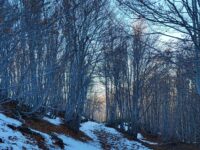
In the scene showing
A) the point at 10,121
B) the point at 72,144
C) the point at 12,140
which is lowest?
the point at 72,144

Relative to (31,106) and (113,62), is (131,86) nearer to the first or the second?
(113,62)

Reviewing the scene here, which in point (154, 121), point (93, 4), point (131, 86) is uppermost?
point (93, 4)

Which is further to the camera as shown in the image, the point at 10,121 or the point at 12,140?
the point at 10,121

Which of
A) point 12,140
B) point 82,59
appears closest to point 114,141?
point 82,59

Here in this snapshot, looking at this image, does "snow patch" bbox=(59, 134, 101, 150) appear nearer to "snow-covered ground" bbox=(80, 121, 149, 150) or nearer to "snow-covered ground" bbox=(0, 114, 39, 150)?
"snow-covered ground" bbox=(80, 121, 149, 150)

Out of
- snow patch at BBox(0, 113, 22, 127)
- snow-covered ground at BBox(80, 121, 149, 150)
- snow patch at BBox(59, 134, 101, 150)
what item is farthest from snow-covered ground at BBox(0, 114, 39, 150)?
snow-covered ground at BBox(80, 121, 149, 150)

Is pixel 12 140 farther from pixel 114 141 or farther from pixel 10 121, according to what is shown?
pixel 114 141

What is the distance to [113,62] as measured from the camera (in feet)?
104

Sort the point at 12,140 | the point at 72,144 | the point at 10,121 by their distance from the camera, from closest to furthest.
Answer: the point at 12,140 → the point at 10,121 → the point at 72,144

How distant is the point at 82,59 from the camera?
825 inches

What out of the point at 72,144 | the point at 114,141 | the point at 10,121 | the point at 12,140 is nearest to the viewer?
the point at 12,140

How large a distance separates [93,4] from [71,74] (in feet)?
14.4

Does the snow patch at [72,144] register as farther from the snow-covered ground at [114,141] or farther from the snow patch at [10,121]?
the snow patch at [10,121]

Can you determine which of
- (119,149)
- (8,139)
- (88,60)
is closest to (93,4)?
(88,60)
